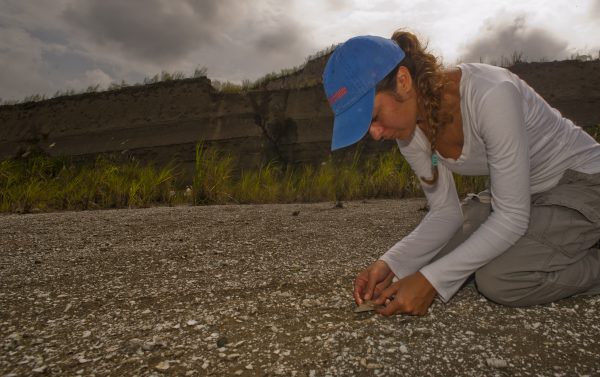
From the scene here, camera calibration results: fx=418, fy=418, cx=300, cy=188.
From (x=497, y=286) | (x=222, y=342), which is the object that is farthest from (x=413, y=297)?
(x=222, y=342)

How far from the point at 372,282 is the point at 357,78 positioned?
687 millimetres

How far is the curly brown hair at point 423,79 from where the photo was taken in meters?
1.20

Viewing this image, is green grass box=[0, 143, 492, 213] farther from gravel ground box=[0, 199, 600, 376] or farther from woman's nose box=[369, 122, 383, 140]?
woman's nose box=[369, 122, 383, 140]

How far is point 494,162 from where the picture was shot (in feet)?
3.90

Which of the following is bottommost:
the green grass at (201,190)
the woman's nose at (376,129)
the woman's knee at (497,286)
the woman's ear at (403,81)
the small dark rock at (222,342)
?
the small dark rock at (222,342)

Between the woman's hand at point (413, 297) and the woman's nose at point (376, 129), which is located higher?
the woman's nose at point (376, 129)

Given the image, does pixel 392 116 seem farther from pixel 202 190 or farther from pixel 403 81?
pixel 202 190

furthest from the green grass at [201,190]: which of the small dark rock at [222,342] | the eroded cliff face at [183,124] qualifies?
the eroded cliff face at [183,124]

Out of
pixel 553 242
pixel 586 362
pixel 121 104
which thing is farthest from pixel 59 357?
pixel 121 104

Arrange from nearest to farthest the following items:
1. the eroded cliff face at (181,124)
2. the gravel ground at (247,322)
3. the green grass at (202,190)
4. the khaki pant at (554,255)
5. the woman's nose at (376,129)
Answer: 1. the gravel ground at (247,322)
2. the woman's nose at (376,129)
3. the khaki pant at (554,255)
4. the green grass at (202,190)
5. the eroded cliff face at (181,124)

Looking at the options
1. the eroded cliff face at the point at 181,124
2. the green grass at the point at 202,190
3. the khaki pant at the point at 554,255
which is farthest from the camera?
the eroded cliff face at the point at 181,124

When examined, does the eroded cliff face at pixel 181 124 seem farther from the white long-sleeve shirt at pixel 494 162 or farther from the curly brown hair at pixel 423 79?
the curly brown hair at pixel 423 79

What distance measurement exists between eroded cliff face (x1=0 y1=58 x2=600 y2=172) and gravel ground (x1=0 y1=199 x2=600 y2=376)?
6.95 m

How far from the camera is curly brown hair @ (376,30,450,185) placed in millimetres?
1204
